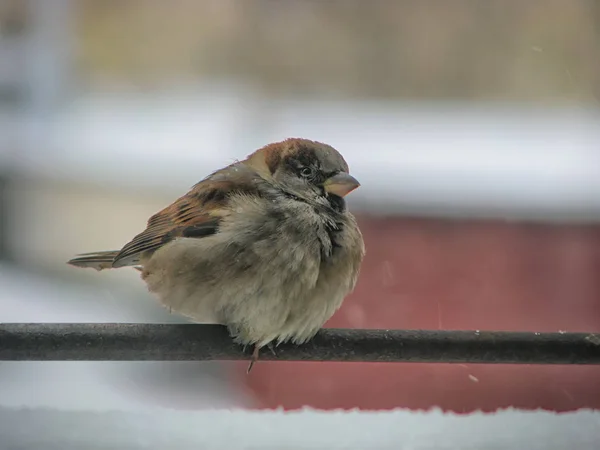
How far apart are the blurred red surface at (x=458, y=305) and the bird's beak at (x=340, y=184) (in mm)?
586

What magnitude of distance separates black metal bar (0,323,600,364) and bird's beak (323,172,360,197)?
0.63ft

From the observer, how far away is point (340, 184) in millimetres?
1048

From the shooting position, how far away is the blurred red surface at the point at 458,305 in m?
1.71

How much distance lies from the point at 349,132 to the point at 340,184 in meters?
1.80

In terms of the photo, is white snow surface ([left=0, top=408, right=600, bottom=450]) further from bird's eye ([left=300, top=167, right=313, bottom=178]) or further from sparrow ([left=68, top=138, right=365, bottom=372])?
bird's eye ([left=300, top=167, right=313, bottom=178])

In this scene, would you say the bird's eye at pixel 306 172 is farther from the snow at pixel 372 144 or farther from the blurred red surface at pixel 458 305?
the snow at pixel 372 144

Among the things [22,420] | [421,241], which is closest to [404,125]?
[421,241]

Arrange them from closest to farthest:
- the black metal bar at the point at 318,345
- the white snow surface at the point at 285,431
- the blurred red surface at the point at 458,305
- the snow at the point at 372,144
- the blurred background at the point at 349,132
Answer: the black metal bar at the point at 318,345, the white snow surface at the point at 285,431, the blurred red surface at the point at 458,305, the blurred background at the point at 349,132, the snow at the point at 372,144

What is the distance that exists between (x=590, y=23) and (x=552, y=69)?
0.20 m

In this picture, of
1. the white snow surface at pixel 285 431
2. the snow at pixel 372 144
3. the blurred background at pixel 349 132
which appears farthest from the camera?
the snow at pixel 372 144

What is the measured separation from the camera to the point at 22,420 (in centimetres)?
100

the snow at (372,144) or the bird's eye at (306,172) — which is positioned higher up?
the bird's eye at (306,172)

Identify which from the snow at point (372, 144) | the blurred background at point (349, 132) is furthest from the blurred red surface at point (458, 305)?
the snow at point (372, 144)

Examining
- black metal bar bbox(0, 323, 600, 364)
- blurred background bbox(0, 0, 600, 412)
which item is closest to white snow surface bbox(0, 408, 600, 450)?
black metal bar bbox(0, 323, 600, 364)
